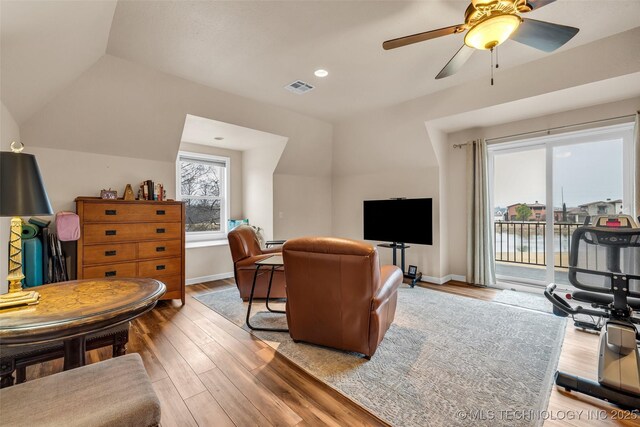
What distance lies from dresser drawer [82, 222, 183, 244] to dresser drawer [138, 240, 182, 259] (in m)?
0.07

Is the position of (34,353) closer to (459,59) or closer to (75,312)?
(75,312)

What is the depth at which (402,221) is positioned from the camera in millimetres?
4609

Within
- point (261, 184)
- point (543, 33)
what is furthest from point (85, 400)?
point (261, 184)

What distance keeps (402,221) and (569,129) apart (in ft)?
8.08

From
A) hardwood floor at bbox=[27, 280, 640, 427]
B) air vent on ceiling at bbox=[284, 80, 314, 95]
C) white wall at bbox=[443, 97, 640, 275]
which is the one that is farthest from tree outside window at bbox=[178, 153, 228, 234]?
white wall at bbox=[443, 97, 640, 275]

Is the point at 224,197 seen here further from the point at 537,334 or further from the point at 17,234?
the point at 537,334

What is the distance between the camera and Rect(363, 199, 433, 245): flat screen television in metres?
4.36

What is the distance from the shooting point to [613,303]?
6.31 ft

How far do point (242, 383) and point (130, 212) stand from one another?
2.48 m

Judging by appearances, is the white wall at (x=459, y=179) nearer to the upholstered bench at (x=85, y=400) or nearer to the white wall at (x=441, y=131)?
the white wall at (x=441, y=131)

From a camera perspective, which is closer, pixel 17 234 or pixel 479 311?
pixel 17 234

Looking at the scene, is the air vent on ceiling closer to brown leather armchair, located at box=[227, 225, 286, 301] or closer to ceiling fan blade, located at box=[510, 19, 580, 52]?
brown leather armchair, located at box=[227, 225, 286, 301]

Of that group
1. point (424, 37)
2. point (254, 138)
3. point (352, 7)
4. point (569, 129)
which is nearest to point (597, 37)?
point (569, 129)

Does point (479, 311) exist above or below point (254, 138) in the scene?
below
